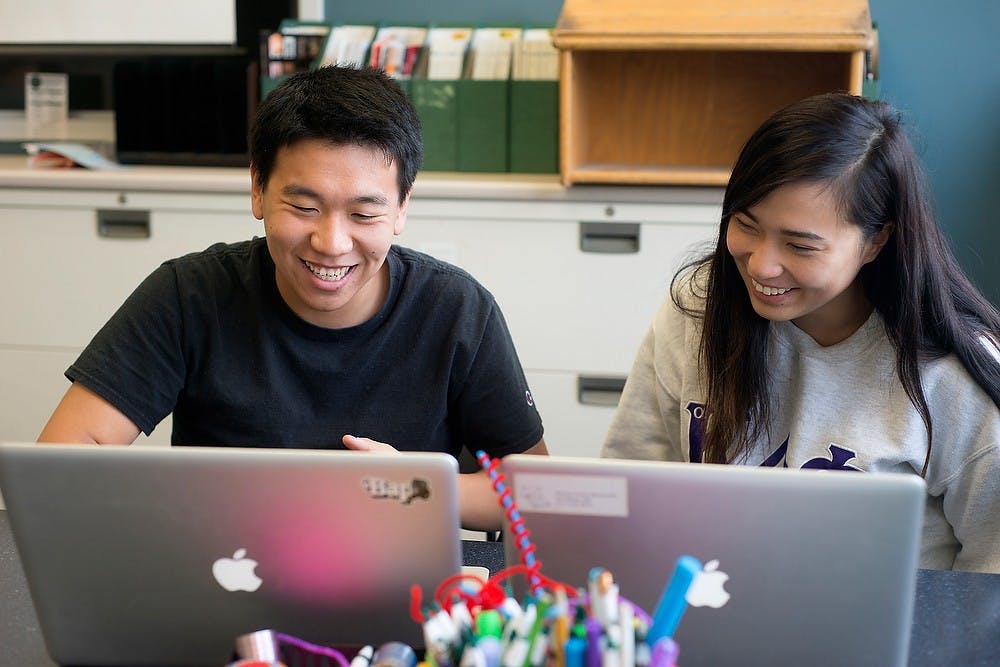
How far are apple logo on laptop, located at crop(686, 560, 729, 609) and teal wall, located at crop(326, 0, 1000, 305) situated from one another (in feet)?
6.91

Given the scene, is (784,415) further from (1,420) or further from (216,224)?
(1,420)

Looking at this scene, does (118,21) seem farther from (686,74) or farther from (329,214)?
(329,214)

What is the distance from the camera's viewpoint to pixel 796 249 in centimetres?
123

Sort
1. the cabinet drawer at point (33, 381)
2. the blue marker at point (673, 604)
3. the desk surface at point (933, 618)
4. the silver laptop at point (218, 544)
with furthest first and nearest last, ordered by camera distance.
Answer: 1. the cabinet drawer at point (33, 381)
2. the desk surface at point (933, 618)
3. the silver laptop at point (218, 544)
4. the blue marker at point (673, 604)

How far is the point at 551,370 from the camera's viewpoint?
2475 millimetres

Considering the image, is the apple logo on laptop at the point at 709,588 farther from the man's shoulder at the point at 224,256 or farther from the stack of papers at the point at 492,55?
the stack of papers at the point at 492,55

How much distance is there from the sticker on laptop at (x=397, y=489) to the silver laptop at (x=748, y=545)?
6 centimetres

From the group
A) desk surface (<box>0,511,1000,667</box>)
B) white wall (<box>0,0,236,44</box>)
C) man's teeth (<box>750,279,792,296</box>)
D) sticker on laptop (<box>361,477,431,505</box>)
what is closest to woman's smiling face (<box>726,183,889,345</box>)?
man's teeth (<box>750,279,792,296</box>)

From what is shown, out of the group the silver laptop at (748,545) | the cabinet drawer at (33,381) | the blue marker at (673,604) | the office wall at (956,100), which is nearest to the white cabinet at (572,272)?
the office wall at (956,100)

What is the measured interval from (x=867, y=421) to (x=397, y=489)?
0.72m

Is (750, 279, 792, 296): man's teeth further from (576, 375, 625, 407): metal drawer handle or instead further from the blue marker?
(576, 375, 625, 407): metal drawer handle

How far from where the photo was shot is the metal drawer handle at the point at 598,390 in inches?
97.4

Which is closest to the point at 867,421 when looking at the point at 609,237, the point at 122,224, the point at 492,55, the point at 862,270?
the point at 862,270

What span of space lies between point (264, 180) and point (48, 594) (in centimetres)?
59
